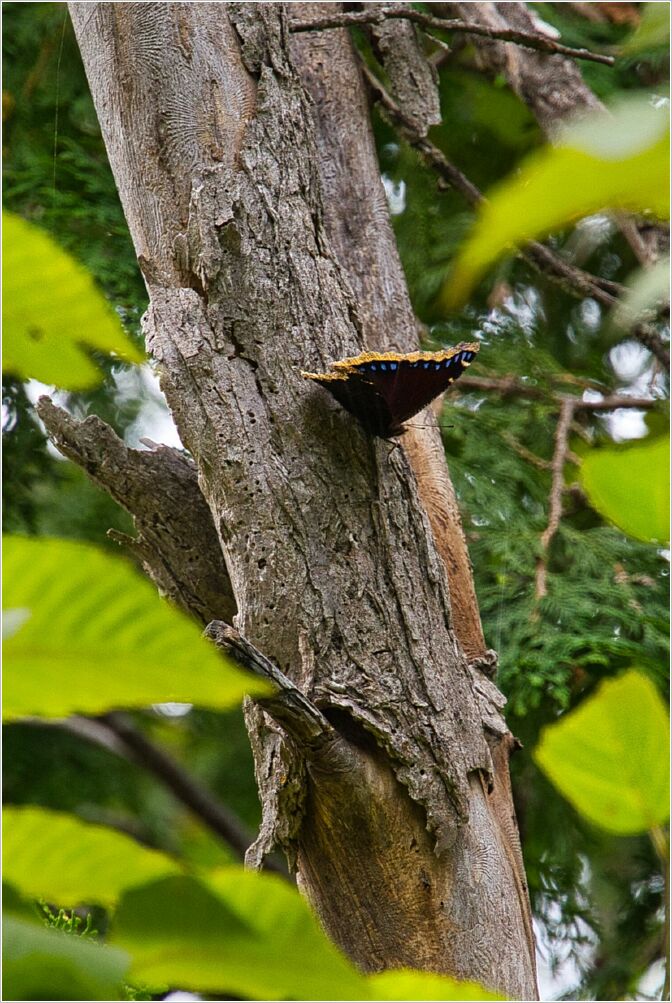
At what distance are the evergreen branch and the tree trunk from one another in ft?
1.37

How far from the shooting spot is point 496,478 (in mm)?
1828

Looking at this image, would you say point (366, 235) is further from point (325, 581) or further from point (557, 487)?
point (557, 487)

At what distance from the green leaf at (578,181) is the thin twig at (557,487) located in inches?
54.2

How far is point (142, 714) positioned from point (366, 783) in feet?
6.09

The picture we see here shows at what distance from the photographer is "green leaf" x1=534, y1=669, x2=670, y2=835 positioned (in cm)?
28

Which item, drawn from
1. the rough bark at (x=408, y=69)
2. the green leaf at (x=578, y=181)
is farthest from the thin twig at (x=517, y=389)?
the green leaf at (x=578, y=181)

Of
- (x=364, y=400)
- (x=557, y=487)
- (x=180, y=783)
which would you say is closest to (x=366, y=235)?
(x=364, y=400)

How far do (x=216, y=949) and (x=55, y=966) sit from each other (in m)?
0.03

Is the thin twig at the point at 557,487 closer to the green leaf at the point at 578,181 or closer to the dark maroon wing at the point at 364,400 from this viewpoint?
the dark maroon wing at the point at 364,400

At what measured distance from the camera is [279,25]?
105 cm

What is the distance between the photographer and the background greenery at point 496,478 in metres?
1.53

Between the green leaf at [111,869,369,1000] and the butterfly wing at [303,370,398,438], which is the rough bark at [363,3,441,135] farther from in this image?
the green leaf at [111,869,369,1000]

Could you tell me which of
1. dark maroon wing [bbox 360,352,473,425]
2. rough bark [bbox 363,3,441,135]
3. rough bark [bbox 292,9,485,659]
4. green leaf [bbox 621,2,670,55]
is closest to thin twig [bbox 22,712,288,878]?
rough bark [bbox 292,9,485,659]

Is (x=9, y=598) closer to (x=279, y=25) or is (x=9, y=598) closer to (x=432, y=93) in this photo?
(x=279, y=25)
